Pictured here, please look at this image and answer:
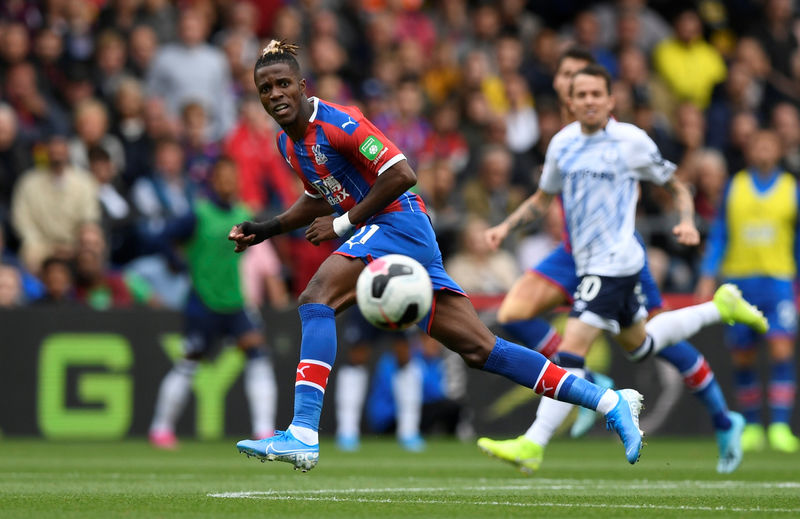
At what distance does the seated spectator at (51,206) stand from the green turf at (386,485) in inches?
85.9

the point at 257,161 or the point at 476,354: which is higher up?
the point at 257,161

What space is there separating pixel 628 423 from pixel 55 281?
25.1ft

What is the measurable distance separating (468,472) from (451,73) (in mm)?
8629

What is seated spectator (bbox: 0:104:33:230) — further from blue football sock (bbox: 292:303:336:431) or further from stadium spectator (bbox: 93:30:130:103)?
blue football sock (bbox: 292:303:336:431)

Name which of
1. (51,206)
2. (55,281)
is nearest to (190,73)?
(51,206)

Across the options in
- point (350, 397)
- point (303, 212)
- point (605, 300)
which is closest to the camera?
point (303, 212)

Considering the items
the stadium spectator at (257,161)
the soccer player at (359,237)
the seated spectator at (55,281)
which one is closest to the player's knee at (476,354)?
the soccer player at (359,237)

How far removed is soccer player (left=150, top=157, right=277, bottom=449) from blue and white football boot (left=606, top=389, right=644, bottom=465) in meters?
5.86

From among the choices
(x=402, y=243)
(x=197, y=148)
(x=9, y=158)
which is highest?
(x=197, y=148)

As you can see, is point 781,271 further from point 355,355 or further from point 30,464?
point 30,464

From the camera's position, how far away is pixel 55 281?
43.3ft

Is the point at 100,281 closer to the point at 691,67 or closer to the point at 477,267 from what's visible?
the point at 477,267

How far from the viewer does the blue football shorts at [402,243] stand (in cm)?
682

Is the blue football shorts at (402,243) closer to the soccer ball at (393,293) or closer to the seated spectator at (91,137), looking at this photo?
the soccer ball at (393,293)
